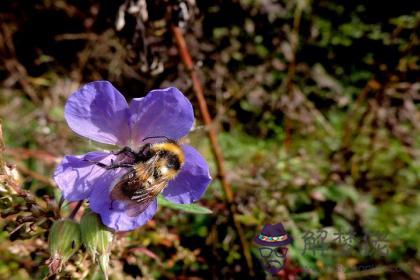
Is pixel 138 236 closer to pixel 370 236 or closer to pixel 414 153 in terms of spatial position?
pixel 370 236

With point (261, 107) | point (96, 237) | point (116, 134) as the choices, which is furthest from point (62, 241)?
point (261, 107)

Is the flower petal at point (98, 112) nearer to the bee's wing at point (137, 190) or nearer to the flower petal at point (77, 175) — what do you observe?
the flower petal at point (77, 175)

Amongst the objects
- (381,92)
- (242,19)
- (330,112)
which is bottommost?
(330,112)

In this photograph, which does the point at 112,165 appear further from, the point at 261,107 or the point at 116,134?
the point at 261,107

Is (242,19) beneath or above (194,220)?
above

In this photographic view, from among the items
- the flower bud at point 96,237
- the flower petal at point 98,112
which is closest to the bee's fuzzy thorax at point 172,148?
the flower petal at point 98,112

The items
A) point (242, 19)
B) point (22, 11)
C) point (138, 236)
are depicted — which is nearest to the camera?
point (138, 236)

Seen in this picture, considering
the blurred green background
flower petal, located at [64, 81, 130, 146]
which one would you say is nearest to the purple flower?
flower petal, located at [64, 81, 130, 146]

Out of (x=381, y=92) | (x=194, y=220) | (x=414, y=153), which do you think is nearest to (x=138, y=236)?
(x=194, y=220)
